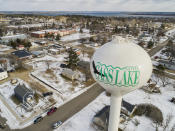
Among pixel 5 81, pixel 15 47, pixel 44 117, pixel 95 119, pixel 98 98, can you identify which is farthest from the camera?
pixel 15 47

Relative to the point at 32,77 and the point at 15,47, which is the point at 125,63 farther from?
the point at 15,47

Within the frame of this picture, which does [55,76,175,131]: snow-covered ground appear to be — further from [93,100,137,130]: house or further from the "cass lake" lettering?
the "cass lake" lettering

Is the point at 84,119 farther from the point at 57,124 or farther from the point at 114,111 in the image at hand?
the point at 114,111

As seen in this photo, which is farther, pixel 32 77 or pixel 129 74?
pixel 32 77

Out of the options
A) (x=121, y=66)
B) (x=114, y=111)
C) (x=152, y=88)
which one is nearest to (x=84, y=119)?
(x=114, y=111)

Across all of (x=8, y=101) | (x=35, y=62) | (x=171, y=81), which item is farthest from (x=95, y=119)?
(x=35, y=62)

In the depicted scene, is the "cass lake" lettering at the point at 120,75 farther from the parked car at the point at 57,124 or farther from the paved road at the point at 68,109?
the paved road at the point at 68,109

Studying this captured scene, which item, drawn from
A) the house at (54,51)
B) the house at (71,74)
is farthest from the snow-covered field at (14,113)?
the house at (54,51)
